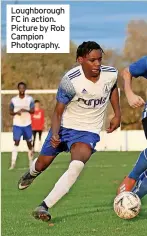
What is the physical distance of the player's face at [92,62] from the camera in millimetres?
8547

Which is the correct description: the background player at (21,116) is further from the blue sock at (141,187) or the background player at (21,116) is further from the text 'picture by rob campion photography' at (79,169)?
the blue sock at (141,187)

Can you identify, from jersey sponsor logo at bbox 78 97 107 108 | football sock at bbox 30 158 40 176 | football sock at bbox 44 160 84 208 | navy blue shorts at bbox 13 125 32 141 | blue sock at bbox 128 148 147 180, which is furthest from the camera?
navy blue shorts at bbox 13 125 32 141

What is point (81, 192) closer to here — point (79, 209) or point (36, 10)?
point (79, 209)

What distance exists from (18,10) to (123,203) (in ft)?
29.3

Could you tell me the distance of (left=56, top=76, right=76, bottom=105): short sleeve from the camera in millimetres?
8508

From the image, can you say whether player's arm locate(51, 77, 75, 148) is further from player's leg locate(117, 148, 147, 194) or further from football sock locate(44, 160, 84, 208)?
player's leg locate(117, 148, 147, 194)

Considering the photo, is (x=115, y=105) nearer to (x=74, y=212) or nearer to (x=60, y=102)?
(x=60, y=102)

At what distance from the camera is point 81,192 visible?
481 inches

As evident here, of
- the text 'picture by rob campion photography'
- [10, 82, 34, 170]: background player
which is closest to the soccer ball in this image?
the text 'picture by rob campion photography'

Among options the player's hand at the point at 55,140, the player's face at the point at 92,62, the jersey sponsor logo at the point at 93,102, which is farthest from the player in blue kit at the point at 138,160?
the player's hand at the point at 55,140

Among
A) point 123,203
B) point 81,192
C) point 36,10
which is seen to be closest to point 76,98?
point 123,203

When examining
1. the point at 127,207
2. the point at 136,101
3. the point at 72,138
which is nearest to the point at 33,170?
the point at 72,138
